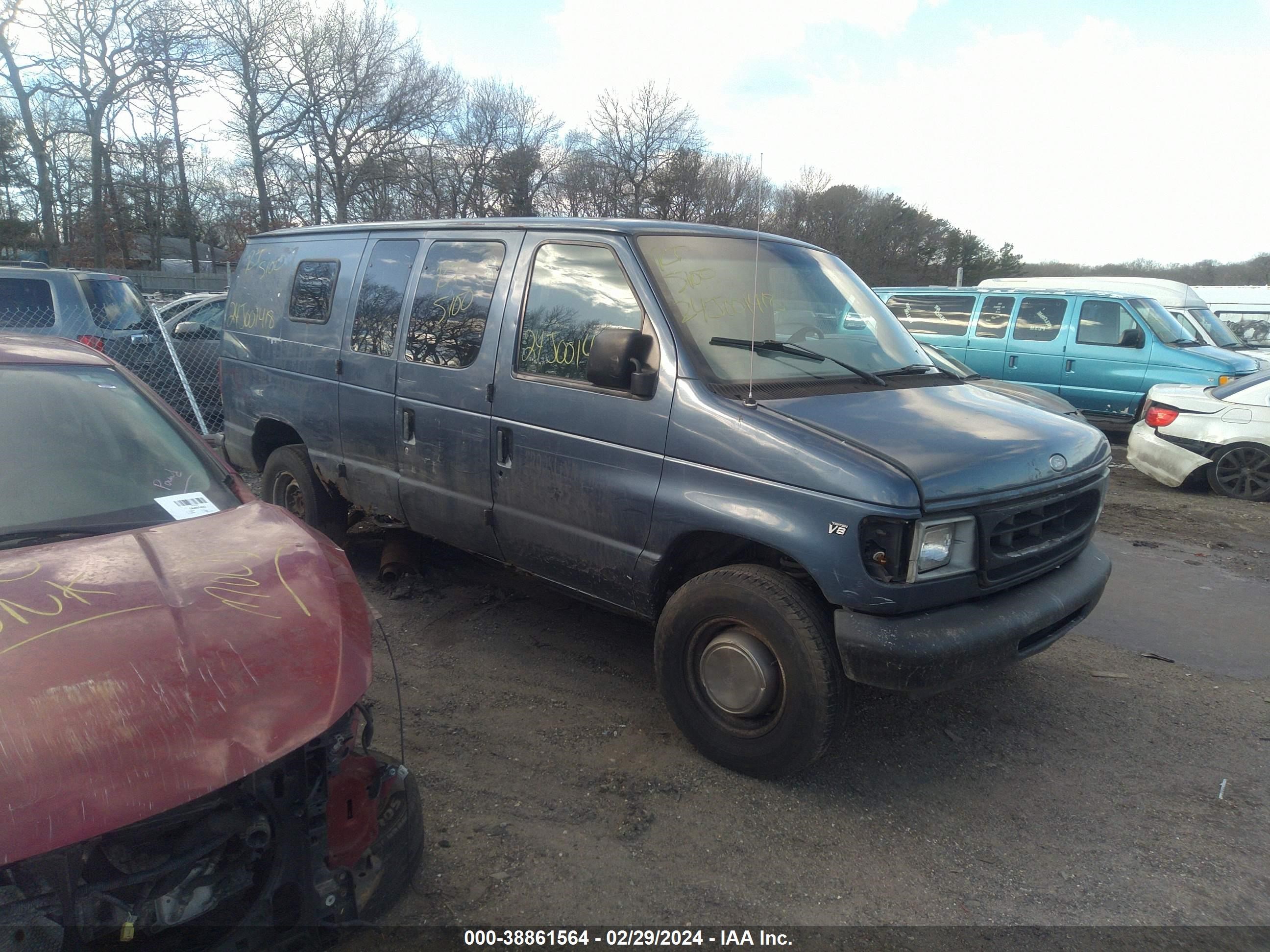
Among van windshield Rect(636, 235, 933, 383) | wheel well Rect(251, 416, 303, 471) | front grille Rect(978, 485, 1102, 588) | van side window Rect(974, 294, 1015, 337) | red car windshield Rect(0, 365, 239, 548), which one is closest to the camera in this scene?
red car windshield Rect(0, 365, 239, 548)

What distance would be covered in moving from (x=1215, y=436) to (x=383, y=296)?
791 centimetres

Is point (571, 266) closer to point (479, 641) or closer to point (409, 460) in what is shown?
point (409, 460)

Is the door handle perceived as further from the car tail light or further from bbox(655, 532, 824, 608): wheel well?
the car tail light

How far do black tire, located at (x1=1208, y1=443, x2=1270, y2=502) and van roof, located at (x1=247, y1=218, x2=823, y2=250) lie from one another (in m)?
5.86

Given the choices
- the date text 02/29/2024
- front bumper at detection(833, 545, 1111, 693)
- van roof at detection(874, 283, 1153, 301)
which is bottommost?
→ the date text 02/29/2024

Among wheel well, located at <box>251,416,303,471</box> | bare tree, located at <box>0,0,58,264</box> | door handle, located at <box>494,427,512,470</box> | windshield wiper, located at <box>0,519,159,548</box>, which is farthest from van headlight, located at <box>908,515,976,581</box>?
bare tree, located at <box>0,0,58,264</box>

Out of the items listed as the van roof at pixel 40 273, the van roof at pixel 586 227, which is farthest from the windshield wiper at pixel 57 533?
the van roof at pixel 40 273

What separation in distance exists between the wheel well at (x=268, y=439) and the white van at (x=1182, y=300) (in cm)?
1096

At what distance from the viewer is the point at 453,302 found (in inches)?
169

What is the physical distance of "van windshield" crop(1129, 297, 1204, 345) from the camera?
10.4 metres

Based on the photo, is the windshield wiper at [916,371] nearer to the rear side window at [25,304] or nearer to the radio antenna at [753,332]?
the radio antenna at [753,332]

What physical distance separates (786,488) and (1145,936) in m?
1.79

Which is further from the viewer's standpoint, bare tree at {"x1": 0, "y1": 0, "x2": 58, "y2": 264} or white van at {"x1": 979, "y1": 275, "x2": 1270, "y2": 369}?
bare tree at {"x1": 0, "y1": 0, "x2": 58, "y2": 264}

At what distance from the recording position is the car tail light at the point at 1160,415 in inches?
325
